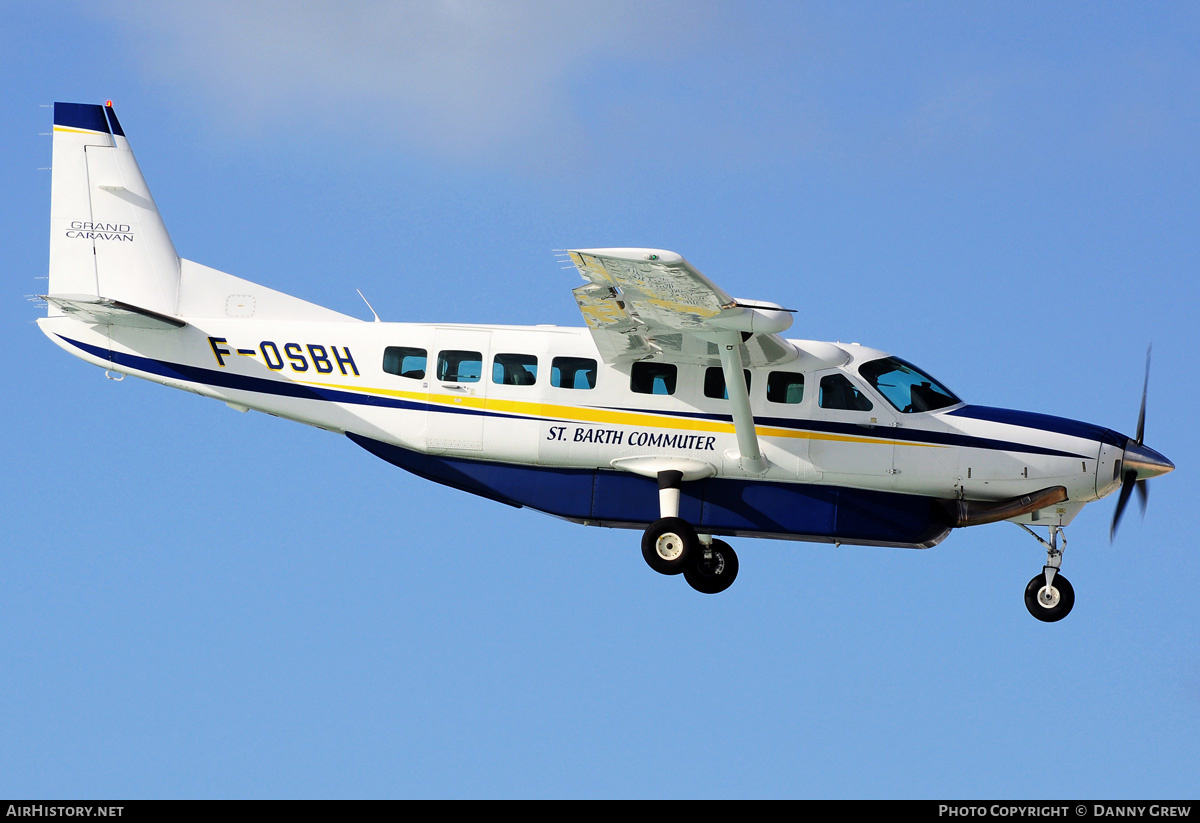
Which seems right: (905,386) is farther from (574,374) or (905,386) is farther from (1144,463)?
(574,374)

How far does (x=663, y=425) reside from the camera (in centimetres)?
2112

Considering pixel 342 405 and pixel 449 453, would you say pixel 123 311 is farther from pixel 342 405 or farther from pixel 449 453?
pixel 449 453

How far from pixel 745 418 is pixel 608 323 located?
7.79 feet

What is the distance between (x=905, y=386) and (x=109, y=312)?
1198 centimetres

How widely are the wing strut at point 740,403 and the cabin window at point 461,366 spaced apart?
3.62 m

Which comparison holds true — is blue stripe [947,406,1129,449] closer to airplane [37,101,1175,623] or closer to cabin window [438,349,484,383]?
airplane [37,101,1175,623]

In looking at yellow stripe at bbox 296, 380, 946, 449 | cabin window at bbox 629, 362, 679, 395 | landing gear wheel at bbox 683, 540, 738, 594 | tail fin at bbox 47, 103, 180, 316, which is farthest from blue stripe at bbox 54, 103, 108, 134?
landing gear wheel at bbox 683, 540, 738, 594

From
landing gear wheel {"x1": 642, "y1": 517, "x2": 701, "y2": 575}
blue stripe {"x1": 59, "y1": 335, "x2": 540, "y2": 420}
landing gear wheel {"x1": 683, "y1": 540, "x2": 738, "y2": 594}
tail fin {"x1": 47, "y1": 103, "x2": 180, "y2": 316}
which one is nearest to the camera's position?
landing gear wheel {"x1": 642, "y1": 517, "x2": 701, "y2": 575}

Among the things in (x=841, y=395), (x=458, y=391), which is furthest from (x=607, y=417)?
(x=841, y=395)

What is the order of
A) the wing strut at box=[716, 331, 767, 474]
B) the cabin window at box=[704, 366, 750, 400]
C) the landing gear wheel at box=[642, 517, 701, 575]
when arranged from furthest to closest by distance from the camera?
the cabin window at box=[704, 366, 750, 400], the landing gear wheel at box=[642, 517, 701, 575], the wing strut at box=[716, 331, 767, 474]

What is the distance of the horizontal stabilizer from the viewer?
2120 centimetres

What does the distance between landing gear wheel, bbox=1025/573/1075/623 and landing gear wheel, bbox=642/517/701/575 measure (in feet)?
16.6
